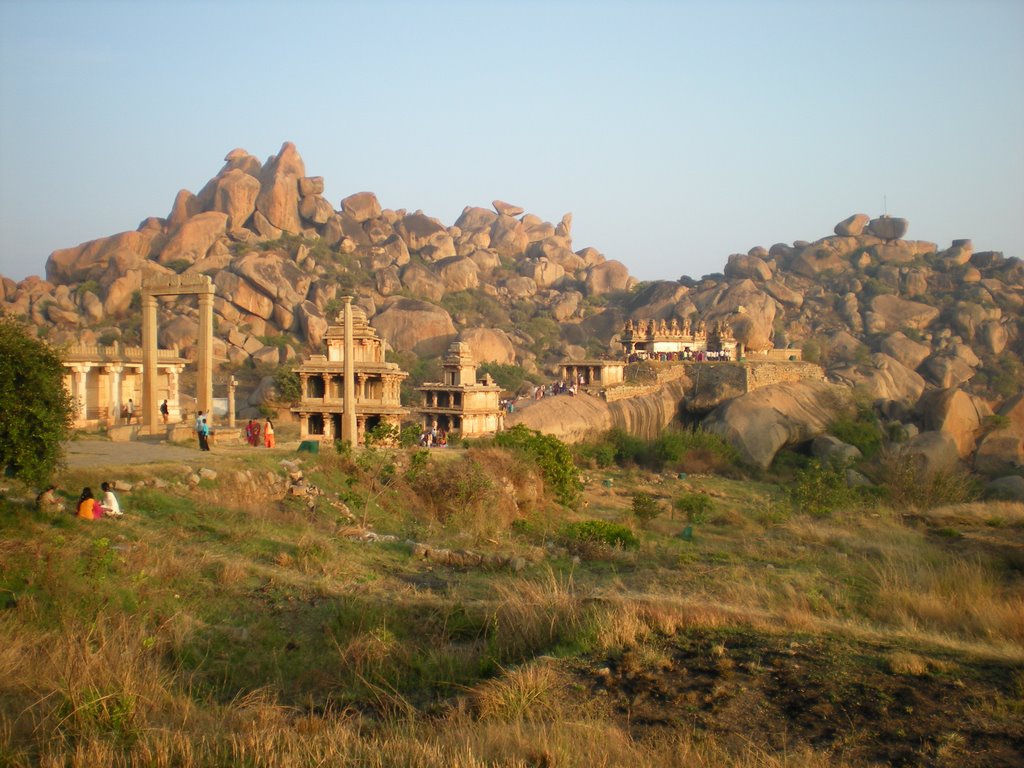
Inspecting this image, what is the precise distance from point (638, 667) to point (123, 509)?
8.77 metres

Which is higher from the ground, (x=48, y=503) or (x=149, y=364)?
(x=149, y=364)

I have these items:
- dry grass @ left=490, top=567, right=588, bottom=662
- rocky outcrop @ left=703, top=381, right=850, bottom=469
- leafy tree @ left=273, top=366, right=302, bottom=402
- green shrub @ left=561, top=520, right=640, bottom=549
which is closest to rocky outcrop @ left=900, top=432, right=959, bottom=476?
rocky outcrop @ left=703, top=381, right=850, bottom=469

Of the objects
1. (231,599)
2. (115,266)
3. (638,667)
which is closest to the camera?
(638,667)

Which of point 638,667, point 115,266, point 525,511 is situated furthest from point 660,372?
point 115,266

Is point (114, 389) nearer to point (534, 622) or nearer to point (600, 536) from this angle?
point (600, 536)

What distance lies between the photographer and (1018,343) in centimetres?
6278

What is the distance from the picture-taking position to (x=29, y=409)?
1078 cm

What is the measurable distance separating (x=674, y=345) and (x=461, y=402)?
1803cm

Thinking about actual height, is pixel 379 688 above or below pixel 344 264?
below

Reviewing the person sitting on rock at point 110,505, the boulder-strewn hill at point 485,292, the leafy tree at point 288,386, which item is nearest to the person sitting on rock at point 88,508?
the person sitting on rock at point 110,505

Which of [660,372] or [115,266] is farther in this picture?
[115,266]

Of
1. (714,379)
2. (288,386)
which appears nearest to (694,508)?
(714,379)

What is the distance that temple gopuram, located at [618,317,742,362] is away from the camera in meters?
45.8

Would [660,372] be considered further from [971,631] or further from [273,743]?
[273,743]
